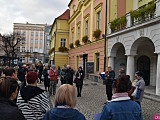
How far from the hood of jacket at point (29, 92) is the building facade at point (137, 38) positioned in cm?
1071

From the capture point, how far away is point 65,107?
115 inches

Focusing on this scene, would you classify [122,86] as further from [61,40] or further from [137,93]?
[61,40]

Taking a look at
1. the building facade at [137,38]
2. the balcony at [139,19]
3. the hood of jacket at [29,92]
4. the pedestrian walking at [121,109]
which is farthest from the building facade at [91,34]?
the pedestrian walking at [121,109]

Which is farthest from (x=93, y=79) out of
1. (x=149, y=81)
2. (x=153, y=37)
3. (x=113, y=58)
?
(x=153, y=37)

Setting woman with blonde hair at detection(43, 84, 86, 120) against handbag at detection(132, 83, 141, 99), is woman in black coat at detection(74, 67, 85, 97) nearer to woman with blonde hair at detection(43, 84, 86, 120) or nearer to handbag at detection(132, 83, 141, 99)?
handbag at detection(132, 83, 141, 99)

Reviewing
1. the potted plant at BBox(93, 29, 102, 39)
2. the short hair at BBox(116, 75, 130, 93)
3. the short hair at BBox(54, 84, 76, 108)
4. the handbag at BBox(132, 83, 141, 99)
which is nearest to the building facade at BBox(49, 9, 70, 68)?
the potted plant at BBox(93, 29, 102, 39)

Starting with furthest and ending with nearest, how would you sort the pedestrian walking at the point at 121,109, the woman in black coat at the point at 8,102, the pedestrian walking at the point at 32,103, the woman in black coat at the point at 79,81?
the woman in black coat at the point at 79,81 → the pedestrian walking at the point at 32,103 → the pedestrian walking at the point at 121,109 → the woman in black coat at the point at 8,102

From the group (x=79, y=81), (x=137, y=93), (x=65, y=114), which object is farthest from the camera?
(x=79, y=81)

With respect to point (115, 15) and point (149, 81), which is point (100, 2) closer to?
point (115, 15)

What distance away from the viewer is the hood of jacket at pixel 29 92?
3937 millimetres

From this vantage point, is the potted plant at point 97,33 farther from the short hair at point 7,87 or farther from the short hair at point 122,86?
the short hair at point 7,87

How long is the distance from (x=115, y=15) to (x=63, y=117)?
Answer: 20505 millimetres

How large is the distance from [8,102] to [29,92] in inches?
39.8

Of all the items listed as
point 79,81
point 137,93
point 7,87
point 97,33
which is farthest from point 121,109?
point 97,33
